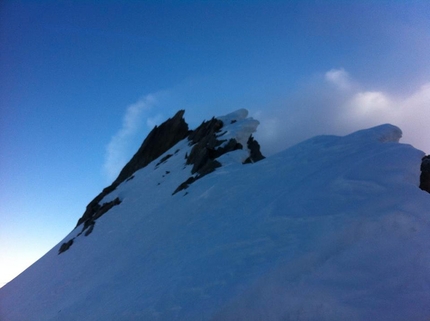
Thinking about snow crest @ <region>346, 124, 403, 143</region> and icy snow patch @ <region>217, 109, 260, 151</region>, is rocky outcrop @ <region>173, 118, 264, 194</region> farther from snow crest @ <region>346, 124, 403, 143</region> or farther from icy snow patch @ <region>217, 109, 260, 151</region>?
snow crest @ <region>346, 124, 403, 143</region>

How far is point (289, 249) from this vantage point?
6363mm

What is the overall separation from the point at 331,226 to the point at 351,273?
52.8 inches

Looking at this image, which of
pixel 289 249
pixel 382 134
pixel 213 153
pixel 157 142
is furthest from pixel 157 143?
pixel 289 249

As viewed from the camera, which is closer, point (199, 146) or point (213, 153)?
point (213, 153)

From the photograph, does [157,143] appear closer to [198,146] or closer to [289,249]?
[198,146]

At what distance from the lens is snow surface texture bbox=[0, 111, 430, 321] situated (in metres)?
5.04

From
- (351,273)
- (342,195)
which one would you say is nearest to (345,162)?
(342,195)

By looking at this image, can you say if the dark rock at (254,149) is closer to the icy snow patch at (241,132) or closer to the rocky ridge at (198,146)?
the rocky ridge at (198,146)

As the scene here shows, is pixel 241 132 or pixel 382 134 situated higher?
pixel 241 132

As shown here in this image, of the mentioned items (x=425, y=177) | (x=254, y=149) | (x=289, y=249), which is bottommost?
(x=425, y=177)

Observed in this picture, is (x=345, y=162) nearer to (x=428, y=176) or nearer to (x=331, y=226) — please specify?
(x=428, y=176)

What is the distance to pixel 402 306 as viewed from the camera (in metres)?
4.49

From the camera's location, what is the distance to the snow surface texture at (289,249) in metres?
5.04

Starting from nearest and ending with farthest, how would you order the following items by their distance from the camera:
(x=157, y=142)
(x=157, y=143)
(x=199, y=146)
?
1. (x=199, y=146)
2. (x=157, y=143)
3. (x=157, y=142)
